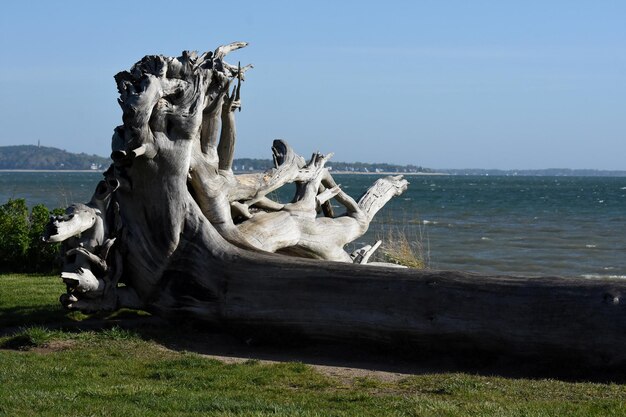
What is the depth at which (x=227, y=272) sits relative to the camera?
33.6ft

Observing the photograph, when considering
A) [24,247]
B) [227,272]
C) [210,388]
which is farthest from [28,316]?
[24,247]

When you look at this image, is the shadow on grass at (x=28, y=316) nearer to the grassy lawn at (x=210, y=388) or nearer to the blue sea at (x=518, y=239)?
the grassy lawn at (x=210, y=388)

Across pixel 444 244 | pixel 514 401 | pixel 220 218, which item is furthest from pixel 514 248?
pixel 514 401

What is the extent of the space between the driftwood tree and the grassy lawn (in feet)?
1.67

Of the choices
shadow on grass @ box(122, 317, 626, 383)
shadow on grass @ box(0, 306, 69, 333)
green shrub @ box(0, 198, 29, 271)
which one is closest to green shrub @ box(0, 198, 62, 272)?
green shrub @ box(0, 198, 29, 271)

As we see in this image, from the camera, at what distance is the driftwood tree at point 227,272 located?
8.86m

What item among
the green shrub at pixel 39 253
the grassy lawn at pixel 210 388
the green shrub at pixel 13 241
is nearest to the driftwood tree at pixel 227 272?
the grassy lawn at pixel 210 388

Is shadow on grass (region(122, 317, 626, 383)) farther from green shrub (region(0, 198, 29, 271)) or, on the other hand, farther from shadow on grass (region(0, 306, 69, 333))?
green shrub (region(0, 198, 29, 271))

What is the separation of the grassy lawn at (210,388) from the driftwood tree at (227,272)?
0.51 metres

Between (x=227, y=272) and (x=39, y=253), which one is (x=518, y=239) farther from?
(x=227, y=272)

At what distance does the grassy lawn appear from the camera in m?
7.10

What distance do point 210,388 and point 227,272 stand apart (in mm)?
2343

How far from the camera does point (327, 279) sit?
9.73 metres

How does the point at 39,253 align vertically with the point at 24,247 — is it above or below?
below
